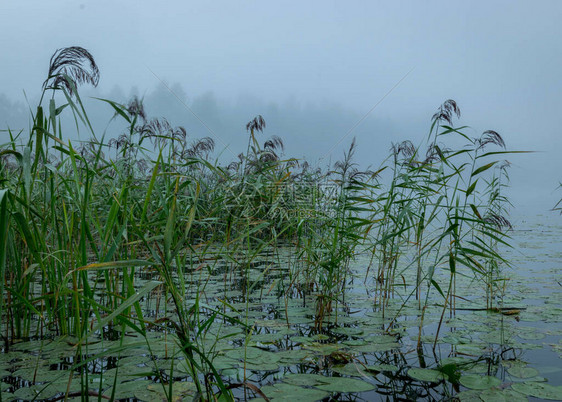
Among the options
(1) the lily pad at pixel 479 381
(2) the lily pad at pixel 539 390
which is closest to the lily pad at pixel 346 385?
(1) the lily pad at pixel 479 381

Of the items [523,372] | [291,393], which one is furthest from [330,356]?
[523,372]

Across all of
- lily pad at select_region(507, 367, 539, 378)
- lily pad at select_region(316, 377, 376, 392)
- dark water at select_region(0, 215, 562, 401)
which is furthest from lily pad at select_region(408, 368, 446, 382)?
lily pad at select_region(507, 367, 539, 378)

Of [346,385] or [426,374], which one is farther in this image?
[426,374]

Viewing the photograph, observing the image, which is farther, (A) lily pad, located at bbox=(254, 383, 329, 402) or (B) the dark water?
(B) the dark water

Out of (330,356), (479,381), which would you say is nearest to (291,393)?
(330,356)

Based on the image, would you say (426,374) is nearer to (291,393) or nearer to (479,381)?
(479,381)

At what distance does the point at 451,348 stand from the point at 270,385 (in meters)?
1.20

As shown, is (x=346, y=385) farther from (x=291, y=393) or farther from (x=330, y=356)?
(x=330, y=356)

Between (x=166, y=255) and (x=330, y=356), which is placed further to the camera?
(x=330, y=356)

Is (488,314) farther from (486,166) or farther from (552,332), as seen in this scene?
(486,166)

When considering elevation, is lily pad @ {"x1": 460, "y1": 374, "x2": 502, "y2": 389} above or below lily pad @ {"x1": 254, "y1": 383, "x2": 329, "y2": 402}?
above

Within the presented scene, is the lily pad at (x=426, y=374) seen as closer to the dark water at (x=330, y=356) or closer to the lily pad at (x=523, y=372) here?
the dark water at (x=330, y=356)

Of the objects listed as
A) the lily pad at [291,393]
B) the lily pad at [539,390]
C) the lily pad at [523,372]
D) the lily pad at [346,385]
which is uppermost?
the lily pad at [523,372]

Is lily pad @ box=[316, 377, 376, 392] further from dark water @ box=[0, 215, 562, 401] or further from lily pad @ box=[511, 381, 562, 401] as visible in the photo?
lily pad @ box=[511, 381, 562, 401]
